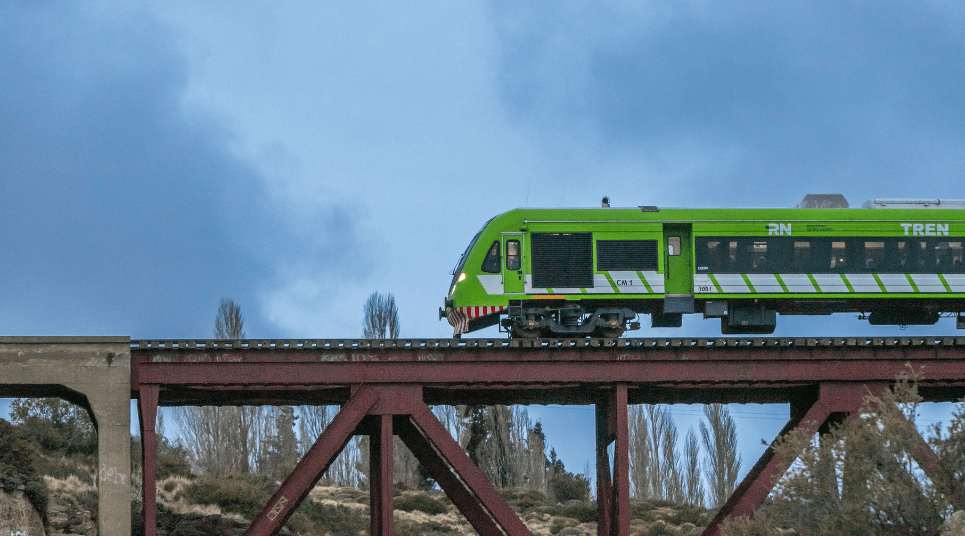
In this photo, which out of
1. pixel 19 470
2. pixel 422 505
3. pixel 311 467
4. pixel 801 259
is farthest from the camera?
pixel 422 505

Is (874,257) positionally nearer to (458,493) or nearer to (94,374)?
(458,493)

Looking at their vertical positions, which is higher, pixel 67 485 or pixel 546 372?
pixel 546 372

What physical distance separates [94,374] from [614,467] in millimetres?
11290

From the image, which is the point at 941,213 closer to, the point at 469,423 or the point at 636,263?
the point at 636,263

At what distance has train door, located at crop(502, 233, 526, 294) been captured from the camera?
25156 mm

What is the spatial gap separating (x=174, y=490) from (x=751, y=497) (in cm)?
2662

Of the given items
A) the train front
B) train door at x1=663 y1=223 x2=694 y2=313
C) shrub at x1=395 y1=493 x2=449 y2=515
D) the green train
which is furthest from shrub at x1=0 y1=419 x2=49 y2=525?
train door at x1=663 y1=223 x2=694 y2=313

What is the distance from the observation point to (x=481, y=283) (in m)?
25.1

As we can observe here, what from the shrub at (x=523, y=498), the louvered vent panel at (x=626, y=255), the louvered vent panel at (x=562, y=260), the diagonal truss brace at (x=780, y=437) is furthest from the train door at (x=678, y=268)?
the shrub at (x=523, y=498)

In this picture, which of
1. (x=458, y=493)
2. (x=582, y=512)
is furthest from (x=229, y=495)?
(x=458, y=493)

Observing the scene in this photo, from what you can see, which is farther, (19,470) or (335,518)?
(335,518)

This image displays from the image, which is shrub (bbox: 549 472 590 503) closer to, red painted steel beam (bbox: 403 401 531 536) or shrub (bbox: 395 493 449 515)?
shrub (bbox: 395 493 449 515)

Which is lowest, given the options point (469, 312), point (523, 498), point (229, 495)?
point (523, 498)

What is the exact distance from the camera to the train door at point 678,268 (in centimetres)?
2578
